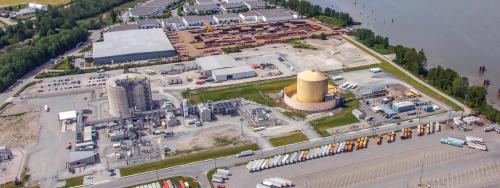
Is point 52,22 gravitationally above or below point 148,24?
above

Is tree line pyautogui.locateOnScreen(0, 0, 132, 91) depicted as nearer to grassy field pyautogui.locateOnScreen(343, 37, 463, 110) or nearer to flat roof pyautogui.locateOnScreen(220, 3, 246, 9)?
flat roof pyautogui.locateOnScreen(220, 3, 246, 9)

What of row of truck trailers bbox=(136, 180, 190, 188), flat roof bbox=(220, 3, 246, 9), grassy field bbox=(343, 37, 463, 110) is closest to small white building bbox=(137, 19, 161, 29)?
flat roof bbox=(220, 3, 246, 9)

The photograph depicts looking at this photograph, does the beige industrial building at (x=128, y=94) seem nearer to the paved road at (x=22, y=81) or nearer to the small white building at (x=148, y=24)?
the paved road at (x=22, y=81)

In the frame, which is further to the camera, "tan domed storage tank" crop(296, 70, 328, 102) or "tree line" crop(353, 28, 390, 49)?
"tree line" crop(353, 28, 390, 49)

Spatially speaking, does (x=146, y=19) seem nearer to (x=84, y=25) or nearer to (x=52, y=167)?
(x=84, y=25)

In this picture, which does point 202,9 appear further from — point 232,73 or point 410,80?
point 410,80

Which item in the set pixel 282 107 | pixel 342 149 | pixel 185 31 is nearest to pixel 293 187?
pixel 342 149

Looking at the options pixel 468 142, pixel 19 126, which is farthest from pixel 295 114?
pixel 19 126
